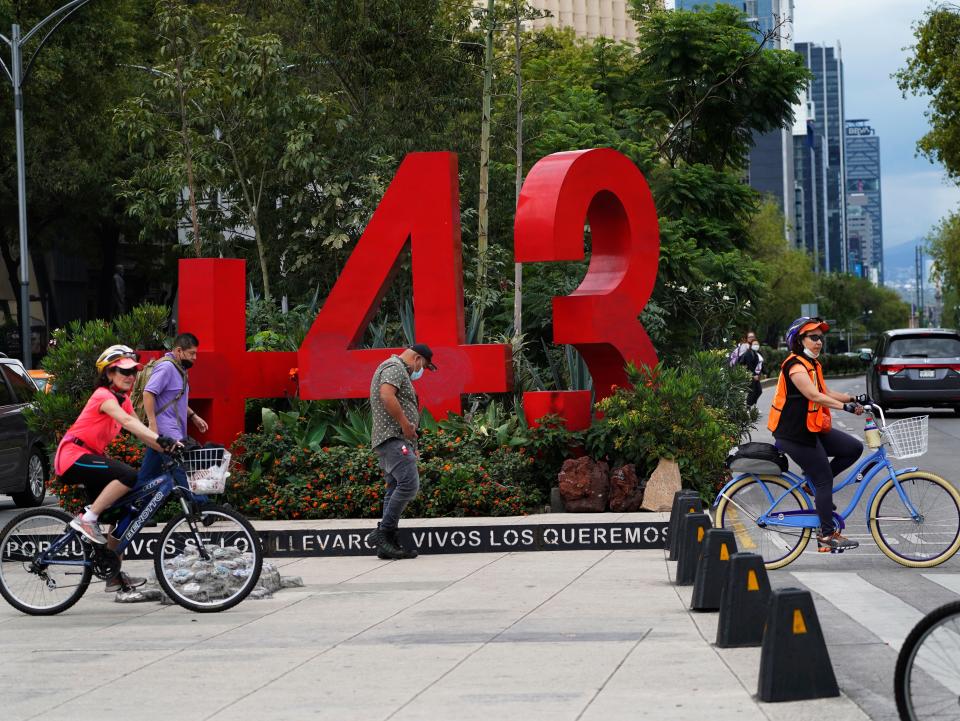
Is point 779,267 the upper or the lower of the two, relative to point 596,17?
lower

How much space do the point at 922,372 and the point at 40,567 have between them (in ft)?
76.8

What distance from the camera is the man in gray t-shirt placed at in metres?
11.9

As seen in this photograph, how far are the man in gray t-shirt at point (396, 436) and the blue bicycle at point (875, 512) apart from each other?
109 inches

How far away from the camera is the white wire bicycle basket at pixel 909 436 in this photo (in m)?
10.4

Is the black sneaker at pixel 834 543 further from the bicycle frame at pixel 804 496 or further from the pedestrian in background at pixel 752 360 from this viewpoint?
the pedestrian in background at pixel 752 360

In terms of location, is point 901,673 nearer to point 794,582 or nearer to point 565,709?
point 565,709

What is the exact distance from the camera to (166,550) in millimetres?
9531

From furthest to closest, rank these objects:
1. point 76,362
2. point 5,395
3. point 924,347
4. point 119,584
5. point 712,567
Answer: point 924,347 → point 5,395 → point 76,362 → point 119,584 → point 712,567

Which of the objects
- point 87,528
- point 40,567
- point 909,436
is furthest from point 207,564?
point 909,436

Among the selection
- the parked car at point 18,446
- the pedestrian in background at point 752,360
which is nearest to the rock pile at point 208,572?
the parked car at point 18,446

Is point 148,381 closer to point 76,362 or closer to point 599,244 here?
point 76,362

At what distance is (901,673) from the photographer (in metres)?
4.96

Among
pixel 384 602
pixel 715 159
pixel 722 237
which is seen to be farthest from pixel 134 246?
pixel 384 602

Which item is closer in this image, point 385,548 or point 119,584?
point 119,584
